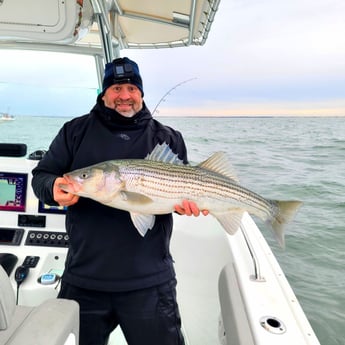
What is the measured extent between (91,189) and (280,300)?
1187 mm

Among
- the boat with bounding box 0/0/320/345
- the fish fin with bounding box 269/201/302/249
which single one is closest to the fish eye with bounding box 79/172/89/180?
the boat with bounding box 0/0/320/345

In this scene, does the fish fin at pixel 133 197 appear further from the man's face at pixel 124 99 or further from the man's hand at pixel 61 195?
the man's face at pixel 124 99

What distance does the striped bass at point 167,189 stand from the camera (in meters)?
1.82

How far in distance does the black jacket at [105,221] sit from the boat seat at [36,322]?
0.41m

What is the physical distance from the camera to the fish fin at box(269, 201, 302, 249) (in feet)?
6.80

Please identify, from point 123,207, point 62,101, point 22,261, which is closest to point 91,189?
point 123,207

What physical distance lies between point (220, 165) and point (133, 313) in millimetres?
1006

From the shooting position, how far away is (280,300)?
1897 mm

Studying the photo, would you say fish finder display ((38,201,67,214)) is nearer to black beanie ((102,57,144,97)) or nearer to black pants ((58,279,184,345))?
black pants ((58,279,184,345))

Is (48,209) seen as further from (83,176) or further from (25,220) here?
(83,176)

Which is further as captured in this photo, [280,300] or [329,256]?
[329,256]

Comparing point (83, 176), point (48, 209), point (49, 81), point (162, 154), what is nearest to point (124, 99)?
point (162, 154)

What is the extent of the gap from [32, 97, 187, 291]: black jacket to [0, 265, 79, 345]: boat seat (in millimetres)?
411

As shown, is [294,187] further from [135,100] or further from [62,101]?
[135,100]
